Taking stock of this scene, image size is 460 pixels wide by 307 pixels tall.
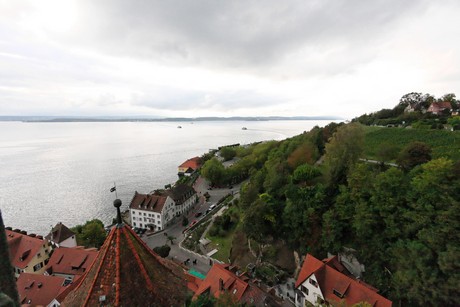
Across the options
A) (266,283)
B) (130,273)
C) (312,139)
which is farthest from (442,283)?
(312,139)

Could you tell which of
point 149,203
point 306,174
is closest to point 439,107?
point 306,174

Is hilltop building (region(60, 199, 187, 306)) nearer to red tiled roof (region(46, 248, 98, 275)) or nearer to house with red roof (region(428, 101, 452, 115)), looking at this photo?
red tiled roof (region(46, 248, 98, 275))

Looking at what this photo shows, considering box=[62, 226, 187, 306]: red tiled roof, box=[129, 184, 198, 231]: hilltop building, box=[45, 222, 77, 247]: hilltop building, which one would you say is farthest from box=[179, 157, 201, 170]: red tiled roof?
box=[62, 226, 187, 306]: red tiled roof

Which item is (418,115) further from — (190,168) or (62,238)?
(62,238)

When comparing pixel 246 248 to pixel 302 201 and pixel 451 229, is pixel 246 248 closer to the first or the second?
pixel 302 201

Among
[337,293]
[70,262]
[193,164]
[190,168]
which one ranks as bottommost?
[190,168]

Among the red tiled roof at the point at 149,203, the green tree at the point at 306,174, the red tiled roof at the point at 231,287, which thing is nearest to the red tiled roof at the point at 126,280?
the red tiled roof at the point at 231,287
